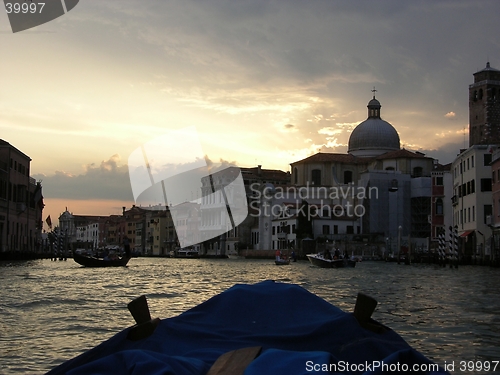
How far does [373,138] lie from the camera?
64312 millimetres

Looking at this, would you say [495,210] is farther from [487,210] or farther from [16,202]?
[16,202]

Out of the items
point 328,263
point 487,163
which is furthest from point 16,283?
point 487,163

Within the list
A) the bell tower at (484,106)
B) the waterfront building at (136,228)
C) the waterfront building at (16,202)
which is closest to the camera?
the waterfront building at (16,202)

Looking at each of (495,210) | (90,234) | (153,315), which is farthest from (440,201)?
(90,234)

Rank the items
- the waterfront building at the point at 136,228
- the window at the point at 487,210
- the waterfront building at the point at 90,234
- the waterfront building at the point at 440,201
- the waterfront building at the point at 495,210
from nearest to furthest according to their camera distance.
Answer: the waterfront building at the point at 495,210 → the window at the point at 487,210 → the waterfront building at the point at 440,201 → the waterfront building at the point at 136,228 → the waterfront building at the point at 90,234

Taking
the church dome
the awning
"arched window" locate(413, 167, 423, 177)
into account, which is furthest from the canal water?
the church dome

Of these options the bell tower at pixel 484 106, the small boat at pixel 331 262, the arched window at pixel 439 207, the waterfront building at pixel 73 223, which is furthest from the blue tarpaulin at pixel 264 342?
the waterfront building at pixel 73 223

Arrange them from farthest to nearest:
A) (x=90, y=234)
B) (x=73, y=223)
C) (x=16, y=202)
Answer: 1. (x=73, y=223)
2. (x=90, y=234)
3. (x=16, y=202)

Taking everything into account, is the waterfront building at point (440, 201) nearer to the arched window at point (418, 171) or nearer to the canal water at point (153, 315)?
the arched window at point (418, 171)

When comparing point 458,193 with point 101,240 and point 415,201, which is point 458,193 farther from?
point 101,240

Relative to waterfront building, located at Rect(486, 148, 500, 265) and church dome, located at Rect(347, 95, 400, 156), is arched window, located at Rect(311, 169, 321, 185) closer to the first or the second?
church dome, located at Rect(347, 95, 400, 156)

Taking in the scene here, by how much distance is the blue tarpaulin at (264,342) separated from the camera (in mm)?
3127

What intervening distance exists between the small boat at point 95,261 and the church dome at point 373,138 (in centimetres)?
3603

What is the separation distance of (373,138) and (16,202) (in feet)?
115
